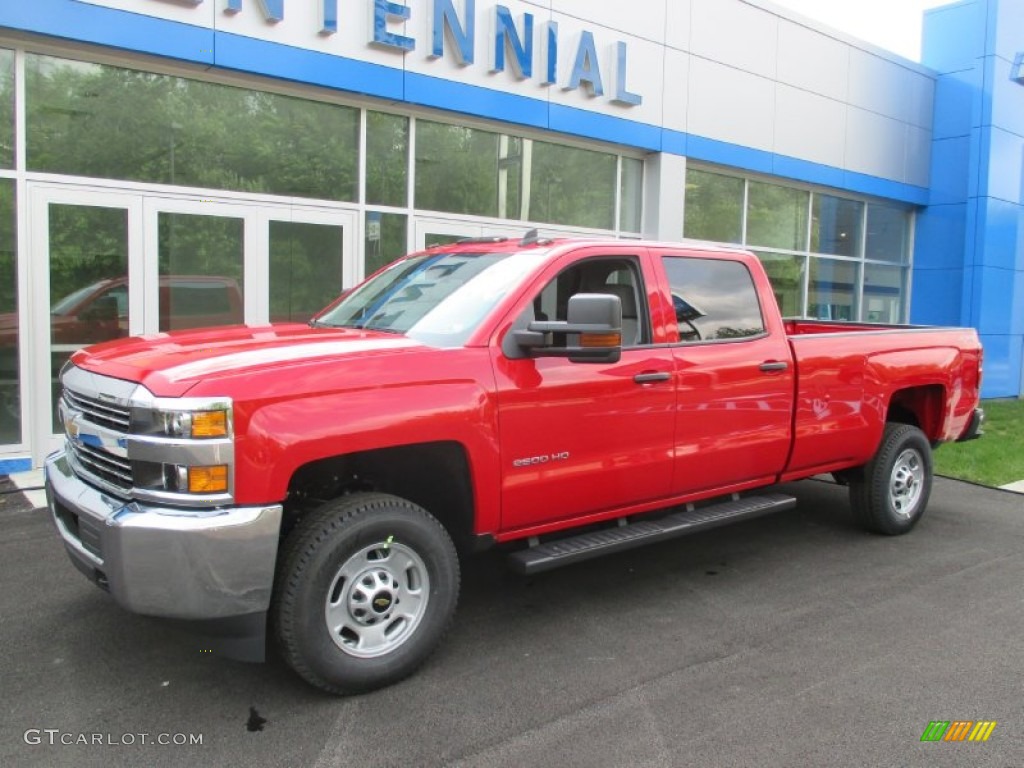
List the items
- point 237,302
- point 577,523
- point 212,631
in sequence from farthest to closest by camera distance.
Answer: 1. point 237,302
2. point 577,523
3. point 212,631

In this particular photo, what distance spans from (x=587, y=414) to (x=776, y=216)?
1146 cm

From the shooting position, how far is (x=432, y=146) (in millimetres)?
10109

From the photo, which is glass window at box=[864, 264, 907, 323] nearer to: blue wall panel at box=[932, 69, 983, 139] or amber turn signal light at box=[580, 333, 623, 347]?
blue wall panel at box=[932, 69, 983, 139]

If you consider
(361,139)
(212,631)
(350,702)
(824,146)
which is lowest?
(350,702)

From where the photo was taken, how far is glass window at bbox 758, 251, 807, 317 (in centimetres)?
1440

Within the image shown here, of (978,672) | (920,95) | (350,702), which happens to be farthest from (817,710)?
(920,95)

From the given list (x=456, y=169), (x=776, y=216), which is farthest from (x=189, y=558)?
(x=776, y=216)

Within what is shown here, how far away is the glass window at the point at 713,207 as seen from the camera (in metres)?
13.0

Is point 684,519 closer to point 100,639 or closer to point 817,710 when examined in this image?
point 817,710

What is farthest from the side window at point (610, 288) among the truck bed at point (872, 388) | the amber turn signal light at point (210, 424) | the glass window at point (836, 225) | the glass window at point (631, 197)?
the glass window at point (836, 225)

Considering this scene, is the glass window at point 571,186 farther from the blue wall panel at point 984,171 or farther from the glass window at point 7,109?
the blue wall panel at point 984,171

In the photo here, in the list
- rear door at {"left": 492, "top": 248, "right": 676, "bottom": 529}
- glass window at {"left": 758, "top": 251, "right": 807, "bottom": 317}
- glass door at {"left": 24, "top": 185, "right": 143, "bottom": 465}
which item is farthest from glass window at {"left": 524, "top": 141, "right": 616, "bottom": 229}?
rear door at {"left": 492, "top": 248, "right": 676, "bottom": 529}

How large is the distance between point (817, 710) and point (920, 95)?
51.6 ft

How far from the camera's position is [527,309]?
165 inches
